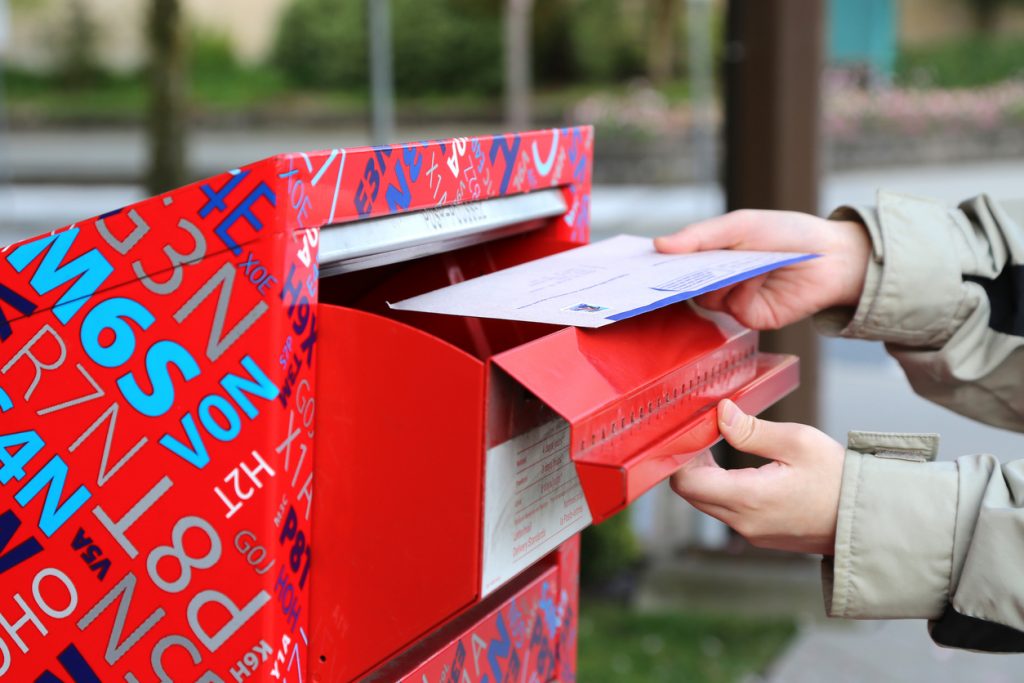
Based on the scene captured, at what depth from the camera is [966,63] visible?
840 centimetres

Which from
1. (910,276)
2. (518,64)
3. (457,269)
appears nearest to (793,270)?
(910,276)

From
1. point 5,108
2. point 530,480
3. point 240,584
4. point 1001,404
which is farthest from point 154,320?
point 5,108

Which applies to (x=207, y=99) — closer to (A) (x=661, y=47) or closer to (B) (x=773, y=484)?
(A) (x=661, y=47)

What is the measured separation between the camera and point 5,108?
19.6 ft

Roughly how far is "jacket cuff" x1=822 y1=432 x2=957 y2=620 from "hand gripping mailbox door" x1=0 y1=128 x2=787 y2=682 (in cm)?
29

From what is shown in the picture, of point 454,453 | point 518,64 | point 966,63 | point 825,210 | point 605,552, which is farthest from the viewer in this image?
point 518,64


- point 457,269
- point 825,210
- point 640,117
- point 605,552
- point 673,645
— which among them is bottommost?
point 673,645

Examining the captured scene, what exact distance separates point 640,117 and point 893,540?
915 centimetres

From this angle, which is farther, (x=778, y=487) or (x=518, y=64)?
(x=518, y=64)

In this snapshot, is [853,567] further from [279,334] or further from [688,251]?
[279,334]

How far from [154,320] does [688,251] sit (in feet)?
2.10

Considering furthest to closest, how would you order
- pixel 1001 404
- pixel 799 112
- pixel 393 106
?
pixel 393 106, pixel 799 112, pixel 1001 404

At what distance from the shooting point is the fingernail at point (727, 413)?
106 centimetres

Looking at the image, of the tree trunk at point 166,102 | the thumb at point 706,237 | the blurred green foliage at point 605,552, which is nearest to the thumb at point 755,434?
the thumb at point 706,237
